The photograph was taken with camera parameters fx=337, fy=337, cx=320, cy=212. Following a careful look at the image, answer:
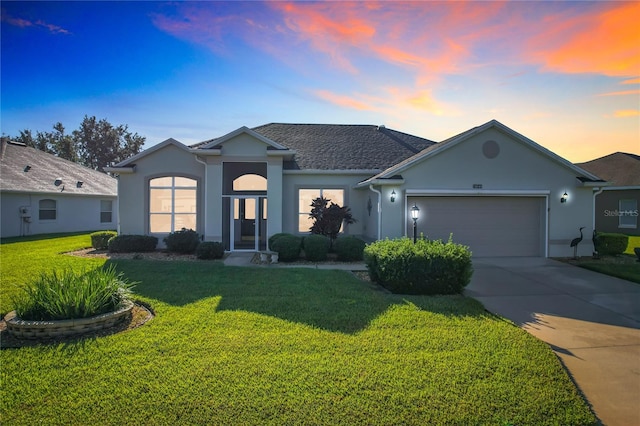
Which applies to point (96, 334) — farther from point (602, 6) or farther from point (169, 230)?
point (602, 6)

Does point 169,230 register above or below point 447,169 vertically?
below

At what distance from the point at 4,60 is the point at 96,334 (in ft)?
33.3

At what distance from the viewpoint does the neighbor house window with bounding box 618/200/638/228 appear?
20.4m

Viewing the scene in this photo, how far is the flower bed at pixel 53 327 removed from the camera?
5.00 m

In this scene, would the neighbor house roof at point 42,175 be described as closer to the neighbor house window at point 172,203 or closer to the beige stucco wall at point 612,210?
the neighbor house window at point 172,203

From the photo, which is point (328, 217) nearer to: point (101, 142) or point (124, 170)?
point (124, 170)

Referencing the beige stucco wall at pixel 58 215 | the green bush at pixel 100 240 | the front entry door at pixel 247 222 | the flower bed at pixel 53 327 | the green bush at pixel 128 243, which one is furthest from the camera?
the beige stucco wall at pixel 58 215

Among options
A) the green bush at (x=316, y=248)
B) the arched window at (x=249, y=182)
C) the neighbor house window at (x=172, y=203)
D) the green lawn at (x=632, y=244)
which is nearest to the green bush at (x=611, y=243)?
the green lawn at (x=632, y=244)

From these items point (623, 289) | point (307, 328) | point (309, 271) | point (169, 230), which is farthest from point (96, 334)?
point (623, 289)

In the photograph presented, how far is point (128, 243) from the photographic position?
43.7 feet

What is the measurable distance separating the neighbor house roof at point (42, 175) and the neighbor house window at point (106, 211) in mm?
981

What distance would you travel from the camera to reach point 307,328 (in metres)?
5.37

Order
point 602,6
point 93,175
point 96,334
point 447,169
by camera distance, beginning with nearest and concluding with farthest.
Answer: point 96,334 → point 602,6 → point 447,169 → point 93,175

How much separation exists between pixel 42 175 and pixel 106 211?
174 inches
